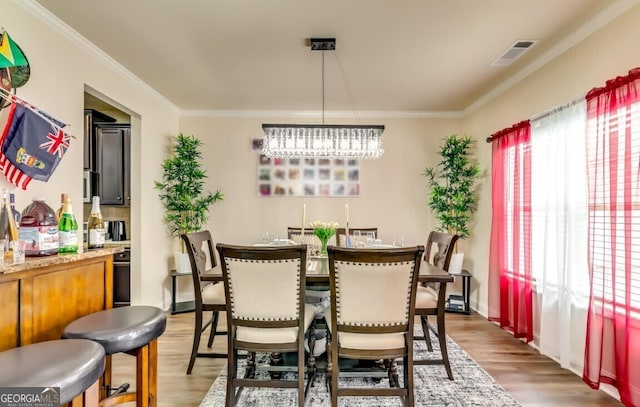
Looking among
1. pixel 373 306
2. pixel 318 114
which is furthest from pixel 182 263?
pixel 373 306

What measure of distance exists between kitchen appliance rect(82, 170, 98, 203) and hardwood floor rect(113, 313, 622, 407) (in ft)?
5.71

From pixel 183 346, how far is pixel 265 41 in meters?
2.80

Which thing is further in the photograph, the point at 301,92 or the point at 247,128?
the point at 247,128

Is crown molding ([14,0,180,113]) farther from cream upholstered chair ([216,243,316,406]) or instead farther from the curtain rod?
the curtain rod

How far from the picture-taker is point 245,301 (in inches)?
81.6

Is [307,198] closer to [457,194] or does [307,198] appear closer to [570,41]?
[457,194]

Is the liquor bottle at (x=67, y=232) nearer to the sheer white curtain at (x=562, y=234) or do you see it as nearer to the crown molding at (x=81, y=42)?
the crown molding at (x=81, y=42)

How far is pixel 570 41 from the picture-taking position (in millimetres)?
2820

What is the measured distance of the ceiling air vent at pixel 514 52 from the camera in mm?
2912

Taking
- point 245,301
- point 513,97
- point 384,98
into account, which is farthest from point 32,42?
point 513,97

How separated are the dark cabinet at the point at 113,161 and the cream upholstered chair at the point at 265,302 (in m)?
2.76

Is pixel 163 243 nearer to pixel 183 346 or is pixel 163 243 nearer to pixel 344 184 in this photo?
pixel 183 346

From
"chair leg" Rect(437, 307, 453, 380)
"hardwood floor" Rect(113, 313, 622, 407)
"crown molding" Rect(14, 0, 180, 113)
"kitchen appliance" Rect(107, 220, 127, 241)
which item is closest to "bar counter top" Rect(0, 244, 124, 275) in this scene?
"hardwood floor" Rect(113, 313, 622, 407)

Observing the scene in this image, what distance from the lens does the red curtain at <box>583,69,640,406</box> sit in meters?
2.17
